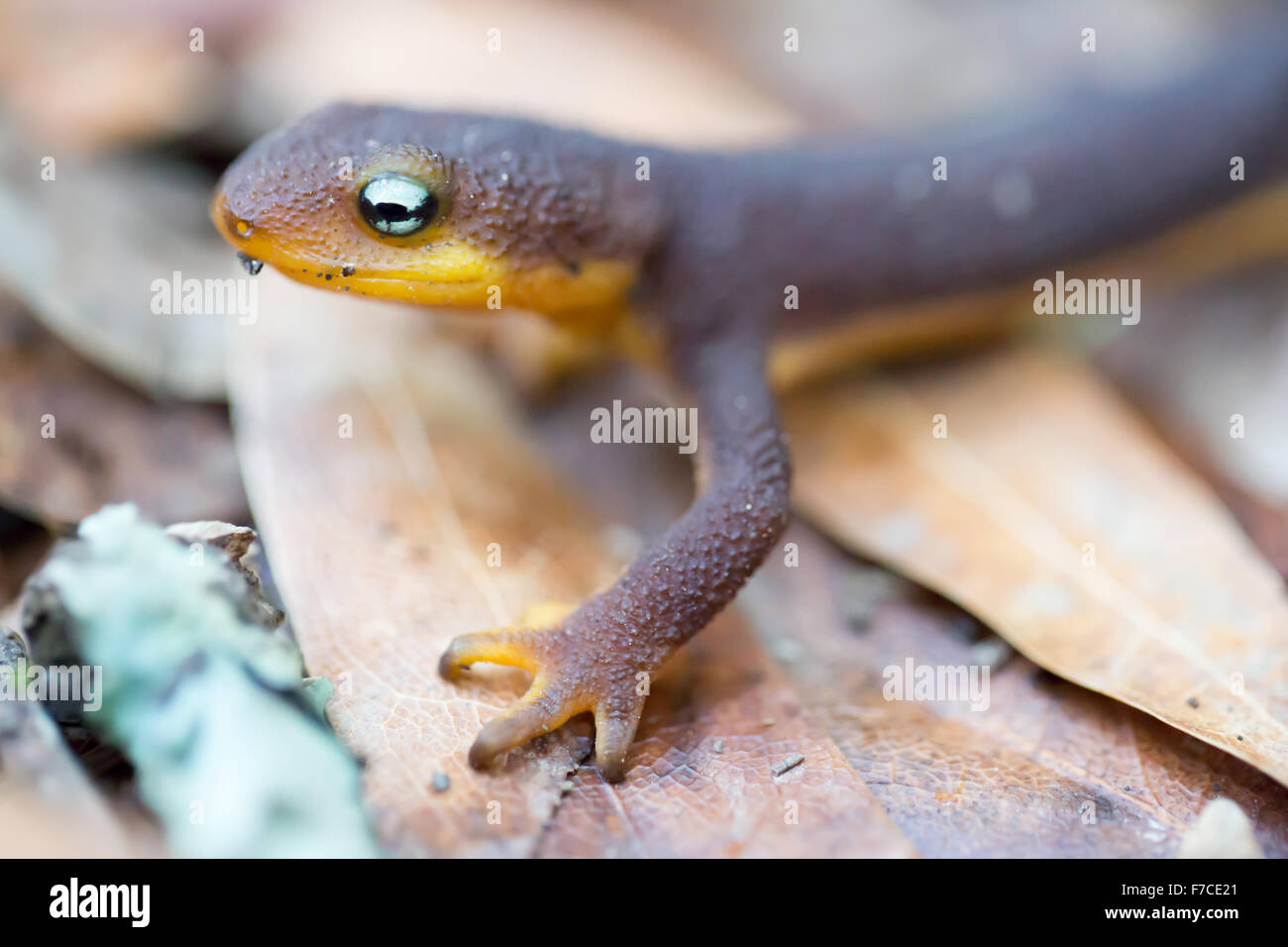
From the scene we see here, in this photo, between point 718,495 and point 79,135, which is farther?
point 79,135

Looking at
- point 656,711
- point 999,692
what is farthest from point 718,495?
point 999,692

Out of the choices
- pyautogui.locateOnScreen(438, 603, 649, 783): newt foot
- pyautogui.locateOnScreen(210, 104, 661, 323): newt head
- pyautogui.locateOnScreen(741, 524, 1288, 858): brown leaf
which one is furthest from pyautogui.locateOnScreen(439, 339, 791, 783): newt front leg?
pyautogui.locateOnScreen(210, 104, 661, 323): newt head

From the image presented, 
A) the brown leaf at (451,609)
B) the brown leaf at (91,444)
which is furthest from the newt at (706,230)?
the brown leaf at (91,444)

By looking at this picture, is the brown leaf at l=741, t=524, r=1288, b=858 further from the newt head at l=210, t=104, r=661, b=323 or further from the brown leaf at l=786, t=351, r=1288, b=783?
the newt head at l=210, t=104, r=661, b=323

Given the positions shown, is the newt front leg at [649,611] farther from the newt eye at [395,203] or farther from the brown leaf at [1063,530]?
the newt eye at [395,203]

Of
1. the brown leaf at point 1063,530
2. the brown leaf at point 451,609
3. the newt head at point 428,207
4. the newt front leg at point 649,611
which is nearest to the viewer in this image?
the brown leaf at point 451,609
